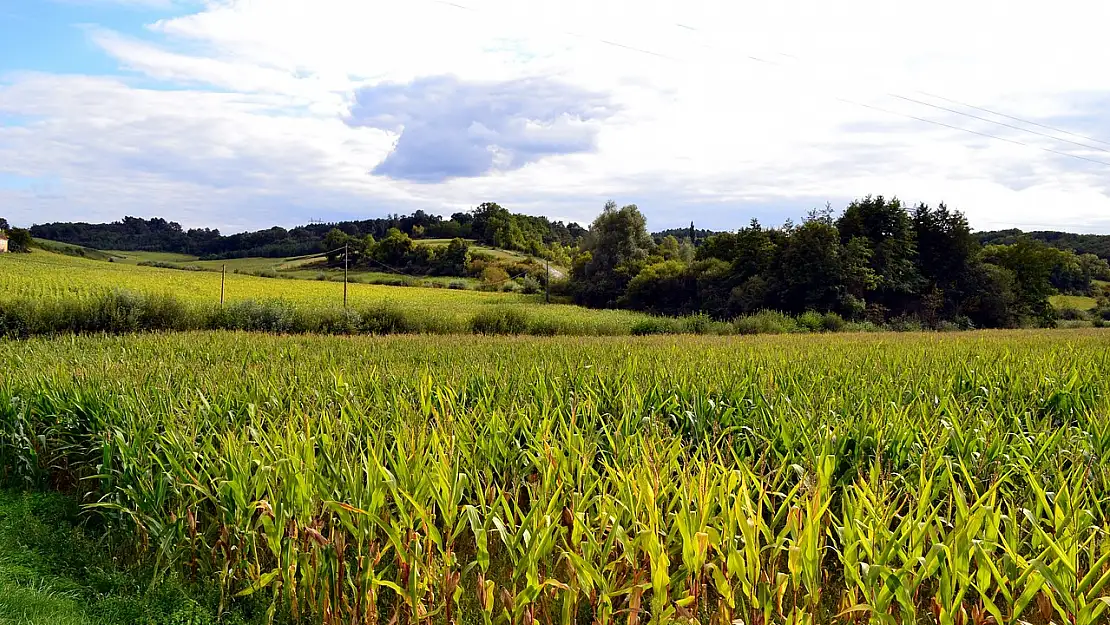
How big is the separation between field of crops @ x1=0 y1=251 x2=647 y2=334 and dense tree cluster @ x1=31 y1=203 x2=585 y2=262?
19.4 m

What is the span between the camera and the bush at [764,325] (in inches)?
1067

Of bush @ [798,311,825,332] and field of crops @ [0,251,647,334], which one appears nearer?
field of crops @ [0,251,647,334]

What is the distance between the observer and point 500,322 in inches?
961

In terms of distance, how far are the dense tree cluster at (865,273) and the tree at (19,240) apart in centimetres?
4166

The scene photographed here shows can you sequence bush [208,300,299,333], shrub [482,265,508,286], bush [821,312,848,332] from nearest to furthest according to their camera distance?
bush [208,300,299,333] → bush [821,312,848,332] → shrub [482,265,508,286]

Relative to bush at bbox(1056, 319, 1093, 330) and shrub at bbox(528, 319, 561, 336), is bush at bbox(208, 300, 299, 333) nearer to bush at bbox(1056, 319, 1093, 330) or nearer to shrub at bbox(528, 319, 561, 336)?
shrub at bbox(528, 319, 561, 336)

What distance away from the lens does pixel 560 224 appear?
10475 cm

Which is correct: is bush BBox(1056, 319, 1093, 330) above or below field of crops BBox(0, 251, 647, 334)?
below

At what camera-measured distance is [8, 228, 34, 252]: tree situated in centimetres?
5172

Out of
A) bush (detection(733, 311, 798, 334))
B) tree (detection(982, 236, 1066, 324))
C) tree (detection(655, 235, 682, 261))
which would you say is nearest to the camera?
bush (detection(733, 311, 798, 334))

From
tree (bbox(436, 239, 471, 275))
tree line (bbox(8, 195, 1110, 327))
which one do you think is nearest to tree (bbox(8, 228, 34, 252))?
tree line (bbox(8, 195, 1110, 327))

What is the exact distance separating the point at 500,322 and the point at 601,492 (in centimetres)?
2060

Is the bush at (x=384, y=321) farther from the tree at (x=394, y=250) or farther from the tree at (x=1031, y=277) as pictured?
the tree at (x=394, y=250)

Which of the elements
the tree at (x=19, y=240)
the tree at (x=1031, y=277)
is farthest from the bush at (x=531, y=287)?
the tree at (x=19, y=240)
